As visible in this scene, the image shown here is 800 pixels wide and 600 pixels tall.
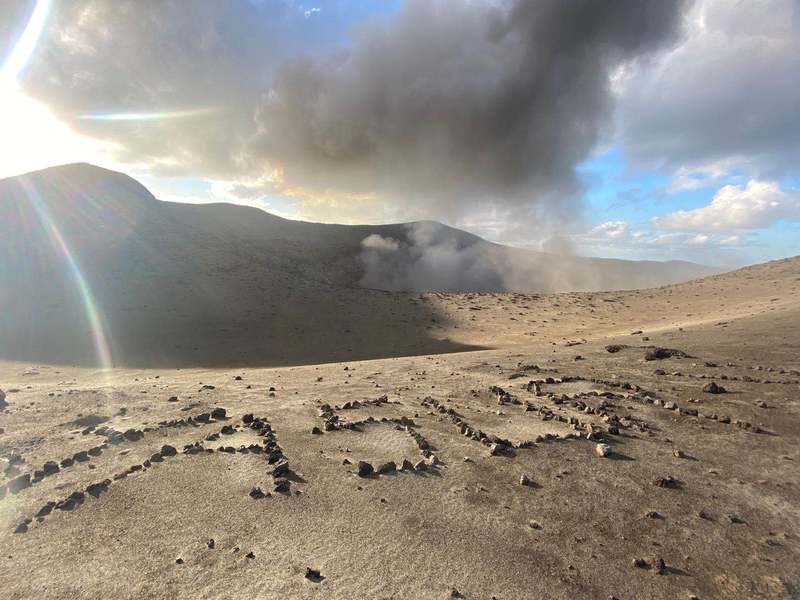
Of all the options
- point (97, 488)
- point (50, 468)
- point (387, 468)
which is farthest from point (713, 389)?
point (50, 468)

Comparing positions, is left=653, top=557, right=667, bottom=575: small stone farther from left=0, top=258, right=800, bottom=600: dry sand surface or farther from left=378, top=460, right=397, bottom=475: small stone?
left=378, top=460, right=397, bottom=475: small stone


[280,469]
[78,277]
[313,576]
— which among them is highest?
[78,277]

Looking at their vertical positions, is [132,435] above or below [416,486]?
above

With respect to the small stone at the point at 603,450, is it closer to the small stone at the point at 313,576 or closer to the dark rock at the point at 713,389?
the dark rock at the point at 713,389

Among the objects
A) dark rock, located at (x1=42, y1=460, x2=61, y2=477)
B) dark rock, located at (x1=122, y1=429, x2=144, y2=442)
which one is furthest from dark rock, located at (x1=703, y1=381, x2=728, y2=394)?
dark rock, located at (x1=42, y1=460, x2=61, y2=477)

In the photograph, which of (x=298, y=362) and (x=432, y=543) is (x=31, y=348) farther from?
(x=432, y=543)

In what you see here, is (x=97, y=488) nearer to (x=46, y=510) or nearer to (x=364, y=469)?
(x=46, y=510)
